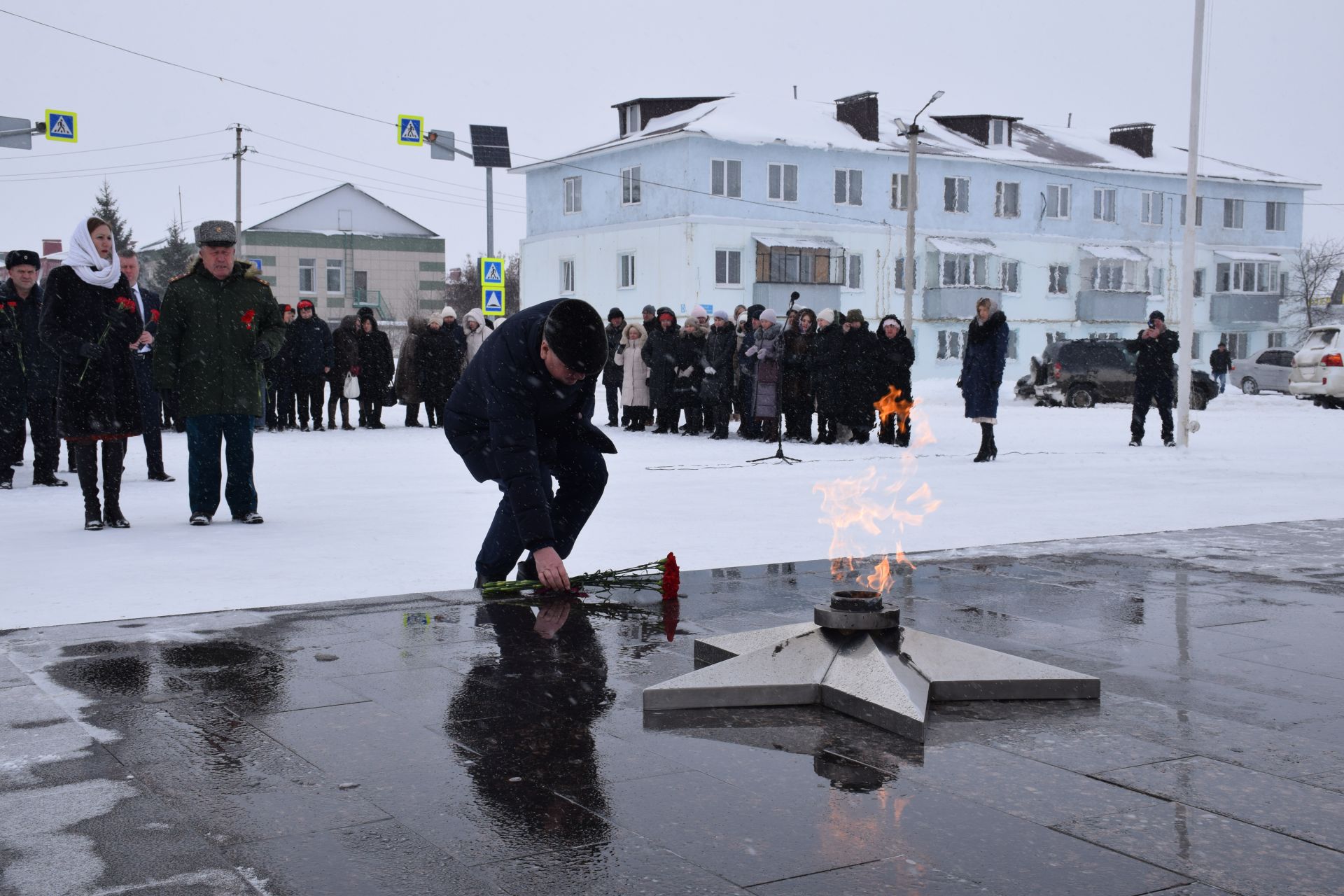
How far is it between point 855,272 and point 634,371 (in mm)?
27853

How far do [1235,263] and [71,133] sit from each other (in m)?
44.2

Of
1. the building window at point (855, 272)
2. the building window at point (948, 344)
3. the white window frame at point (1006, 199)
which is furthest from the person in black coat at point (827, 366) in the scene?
the white window frame at point (1006, 199)

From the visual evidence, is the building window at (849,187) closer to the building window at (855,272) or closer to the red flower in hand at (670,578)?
the building window at (855,272)

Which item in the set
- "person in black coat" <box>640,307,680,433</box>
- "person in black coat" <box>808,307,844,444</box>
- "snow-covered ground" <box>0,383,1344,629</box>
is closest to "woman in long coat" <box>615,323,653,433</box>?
"person in black coat" <box>640,307,680,433</box>

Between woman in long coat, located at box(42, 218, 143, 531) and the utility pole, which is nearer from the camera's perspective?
woman in long coat, located at box(42, 218, 143, 531)

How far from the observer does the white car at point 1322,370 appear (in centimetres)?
2994

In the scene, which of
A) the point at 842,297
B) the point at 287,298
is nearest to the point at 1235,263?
the point at 842,297

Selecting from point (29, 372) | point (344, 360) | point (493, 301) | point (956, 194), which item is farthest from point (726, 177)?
point (29, 372)

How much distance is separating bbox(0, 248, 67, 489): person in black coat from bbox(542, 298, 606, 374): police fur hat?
7.91 meters

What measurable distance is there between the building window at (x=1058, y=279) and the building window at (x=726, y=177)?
13.4 m

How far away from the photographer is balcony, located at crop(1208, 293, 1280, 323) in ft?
175

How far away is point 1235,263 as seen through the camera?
53.3 metres

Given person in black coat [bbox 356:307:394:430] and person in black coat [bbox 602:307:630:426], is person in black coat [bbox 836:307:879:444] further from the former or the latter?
person in black coat [bbox 356:307:394:430]

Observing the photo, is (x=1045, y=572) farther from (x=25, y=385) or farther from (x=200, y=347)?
(x=25, y=385)
